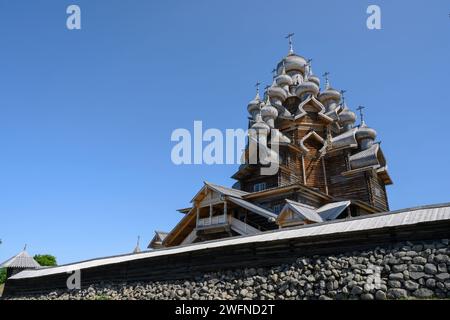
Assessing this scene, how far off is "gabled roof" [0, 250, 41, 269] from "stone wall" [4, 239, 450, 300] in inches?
A: 571

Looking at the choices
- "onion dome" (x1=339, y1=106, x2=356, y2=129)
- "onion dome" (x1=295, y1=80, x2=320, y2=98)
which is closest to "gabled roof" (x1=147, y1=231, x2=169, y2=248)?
"onion dome" (x1=295, y1=80, x2=320, y2=98)

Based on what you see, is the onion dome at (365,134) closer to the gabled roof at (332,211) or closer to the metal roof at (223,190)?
the gabled roof at (332,211)

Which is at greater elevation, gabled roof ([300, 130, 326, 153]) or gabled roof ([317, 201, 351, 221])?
gabled roof ([300, 130, 326, 153])

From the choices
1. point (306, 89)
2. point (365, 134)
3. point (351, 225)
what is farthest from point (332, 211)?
point (306, 89)

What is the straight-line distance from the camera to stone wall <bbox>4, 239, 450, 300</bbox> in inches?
334

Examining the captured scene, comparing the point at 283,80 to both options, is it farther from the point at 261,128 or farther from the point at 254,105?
the point at 261,128

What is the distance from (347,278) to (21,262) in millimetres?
20956

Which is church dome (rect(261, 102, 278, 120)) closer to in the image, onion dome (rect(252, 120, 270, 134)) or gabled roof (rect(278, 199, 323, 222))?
onion dome (rect(252, 120, 270, 134))

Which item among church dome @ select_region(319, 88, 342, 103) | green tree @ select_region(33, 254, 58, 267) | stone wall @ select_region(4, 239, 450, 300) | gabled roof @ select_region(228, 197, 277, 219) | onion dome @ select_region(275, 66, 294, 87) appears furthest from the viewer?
green tree @ select_region(33, 254, 58, 267)

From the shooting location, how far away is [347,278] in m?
9.38

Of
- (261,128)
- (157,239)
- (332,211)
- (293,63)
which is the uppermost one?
(293,63)

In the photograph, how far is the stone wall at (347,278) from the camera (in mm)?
8477
